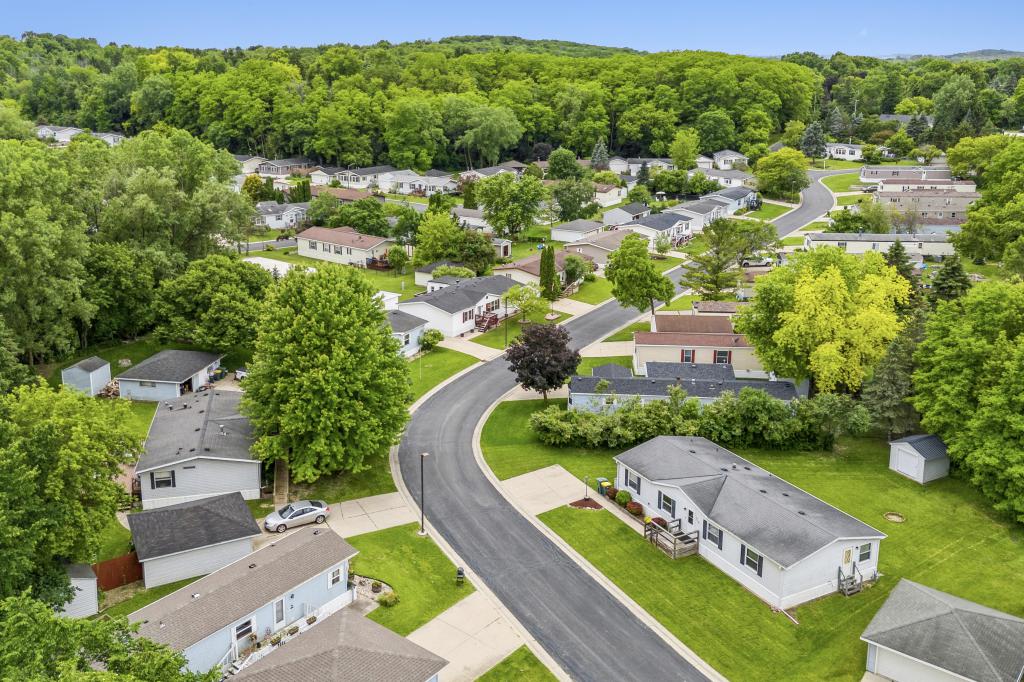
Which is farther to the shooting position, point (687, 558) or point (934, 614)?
point (687, 558)

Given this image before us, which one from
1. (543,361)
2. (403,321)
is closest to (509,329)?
(403,321)

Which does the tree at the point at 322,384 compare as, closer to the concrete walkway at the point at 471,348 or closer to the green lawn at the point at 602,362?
the green lawn at the point at 602,362

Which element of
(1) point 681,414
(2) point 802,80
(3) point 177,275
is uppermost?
(2) point 802,80

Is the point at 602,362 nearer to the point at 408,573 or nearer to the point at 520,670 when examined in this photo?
the point at 408,573

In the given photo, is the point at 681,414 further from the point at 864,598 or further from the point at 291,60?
the point at 291,60

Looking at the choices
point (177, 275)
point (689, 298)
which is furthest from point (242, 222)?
point (689, 298)

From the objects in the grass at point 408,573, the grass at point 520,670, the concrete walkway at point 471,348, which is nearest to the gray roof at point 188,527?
the grass at point 408,573

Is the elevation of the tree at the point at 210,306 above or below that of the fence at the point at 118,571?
above
